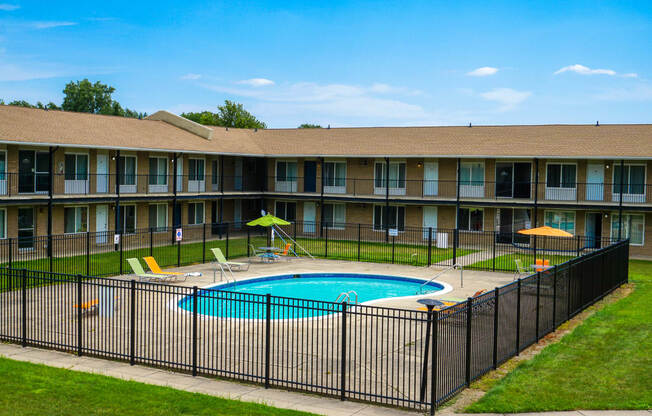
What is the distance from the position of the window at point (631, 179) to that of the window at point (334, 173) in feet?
50.0

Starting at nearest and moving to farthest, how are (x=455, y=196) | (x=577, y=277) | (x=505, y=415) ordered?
(x=505, y=415) → (x=577, y=277) → (x=455, y=196)

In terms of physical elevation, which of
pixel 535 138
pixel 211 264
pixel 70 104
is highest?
pixel 70 104

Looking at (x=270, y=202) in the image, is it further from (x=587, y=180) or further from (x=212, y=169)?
(x=587, y=180)

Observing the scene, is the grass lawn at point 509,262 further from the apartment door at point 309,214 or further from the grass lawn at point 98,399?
the grass lawn at point 98,399

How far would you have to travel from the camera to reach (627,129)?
3806 cm

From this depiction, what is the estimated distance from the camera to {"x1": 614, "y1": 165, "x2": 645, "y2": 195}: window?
34000 millimetres

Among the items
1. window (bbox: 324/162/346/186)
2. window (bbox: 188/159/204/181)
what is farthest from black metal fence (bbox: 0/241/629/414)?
window (bbox: 324/162/346/186)

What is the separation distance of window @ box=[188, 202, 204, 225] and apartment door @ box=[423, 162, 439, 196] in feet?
43.2

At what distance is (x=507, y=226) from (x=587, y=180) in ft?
15.7

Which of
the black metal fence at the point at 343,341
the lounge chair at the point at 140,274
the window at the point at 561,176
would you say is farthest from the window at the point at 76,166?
the window at the point at 561,176

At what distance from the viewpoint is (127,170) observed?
117 ft

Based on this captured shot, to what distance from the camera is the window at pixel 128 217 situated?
35281 millimetres

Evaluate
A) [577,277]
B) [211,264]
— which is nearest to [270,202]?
[211,264]

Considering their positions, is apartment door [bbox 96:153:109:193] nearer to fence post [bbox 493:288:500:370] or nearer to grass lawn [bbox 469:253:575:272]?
grass lawn [bbox 469:253:575:272]
